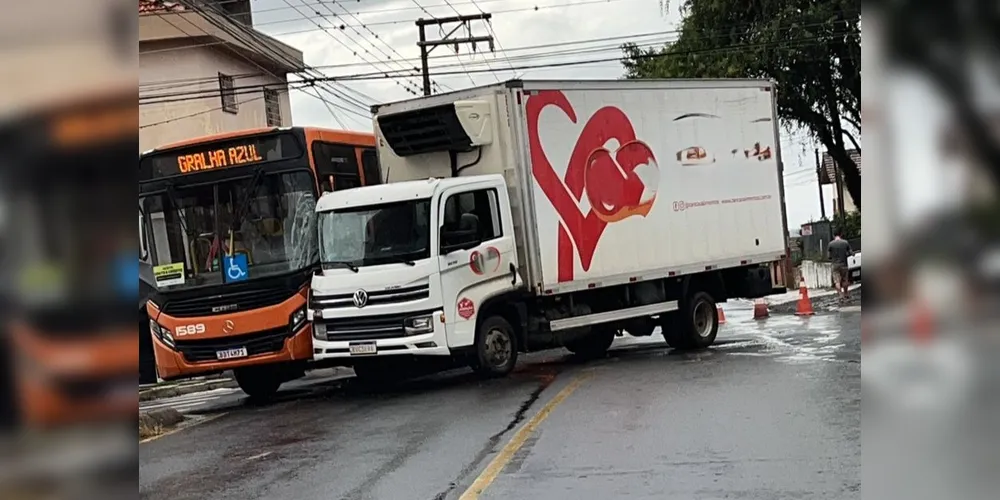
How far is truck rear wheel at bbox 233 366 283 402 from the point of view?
46.0 ft

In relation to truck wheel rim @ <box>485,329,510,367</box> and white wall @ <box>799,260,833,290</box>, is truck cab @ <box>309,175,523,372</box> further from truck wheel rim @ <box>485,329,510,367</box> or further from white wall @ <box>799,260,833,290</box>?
white wall @ <box>799,260,833,290</box>

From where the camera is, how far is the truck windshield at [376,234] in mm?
12586

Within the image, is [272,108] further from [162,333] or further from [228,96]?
[162,333]

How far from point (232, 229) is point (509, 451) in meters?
5.84

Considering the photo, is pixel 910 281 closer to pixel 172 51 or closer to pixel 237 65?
pixel 172 51

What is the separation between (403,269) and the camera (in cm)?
1239

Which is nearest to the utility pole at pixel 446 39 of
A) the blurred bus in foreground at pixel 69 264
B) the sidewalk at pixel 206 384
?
the sidewalk at pixel 206 384

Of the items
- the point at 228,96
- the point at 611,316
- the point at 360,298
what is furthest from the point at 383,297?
the point at 228,96

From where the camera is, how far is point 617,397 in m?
11.4

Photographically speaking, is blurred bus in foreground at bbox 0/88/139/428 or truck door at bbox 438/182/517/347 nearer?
blurred bus in foreground at bbox 0/88/139/428

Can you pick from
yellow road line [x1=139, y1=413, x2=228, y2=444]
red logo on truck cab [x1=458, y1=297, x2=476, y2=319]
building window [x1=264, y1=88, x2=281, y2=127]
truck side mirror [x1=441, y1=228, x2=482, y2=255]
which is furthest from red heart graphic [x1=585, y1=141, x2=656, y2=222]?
building window [x1=264, y1=88, x2=281, y2=127]

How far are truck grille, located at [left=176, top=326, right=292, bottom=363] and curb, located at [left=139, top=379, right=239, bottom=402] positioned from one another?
4.14 metres

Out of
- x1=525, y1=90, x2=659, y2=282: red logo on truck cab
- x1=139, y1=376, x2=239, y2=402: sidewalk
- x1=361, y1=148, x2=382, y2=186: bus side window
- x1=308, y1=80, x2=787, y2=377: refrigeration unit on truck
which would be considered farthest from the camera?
x1=139, y1=376, x2=239, y2=402: sidewalk

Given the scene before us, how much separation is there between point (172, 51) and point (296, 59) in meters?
5.88
